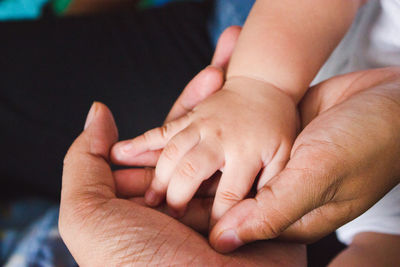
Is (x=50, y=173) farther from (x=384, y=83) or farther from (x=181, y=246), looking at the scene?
(x=384, y=83)

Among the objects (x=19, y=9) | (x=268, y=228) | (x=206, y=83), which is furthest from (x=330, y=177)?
(x=19, y=9)

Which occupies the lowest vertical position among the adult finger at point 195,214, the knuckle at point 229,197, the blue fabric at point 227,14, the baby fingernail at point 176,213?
the adult finger at point 195,214

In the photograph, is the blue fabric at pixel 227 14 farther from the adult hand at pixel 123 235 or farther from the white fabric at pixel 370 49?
the adult hand at pixel 123 235

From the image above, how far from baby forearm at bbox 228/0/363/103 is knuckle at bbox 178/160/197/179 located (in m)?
0.24

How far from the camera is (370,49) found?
2.75 feet

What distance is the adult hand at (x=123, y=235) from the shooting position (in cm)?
45

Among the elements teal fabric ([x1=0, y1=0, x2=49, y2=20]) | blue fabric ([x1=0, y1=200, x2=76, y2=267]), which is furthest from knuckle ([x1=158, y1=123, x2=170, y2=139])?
teal fabric ([x1=0, y1=0, x2=49, y2=20])

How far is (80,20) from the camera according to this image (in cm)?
124

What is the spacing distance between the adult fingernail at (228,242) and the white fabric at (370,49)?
0.39 metres

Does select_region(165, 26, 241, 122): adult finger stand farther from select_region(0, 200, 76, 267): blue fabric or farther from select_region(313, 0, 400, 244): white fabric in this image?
select_region(0, 200, 76, 267): blue fabric

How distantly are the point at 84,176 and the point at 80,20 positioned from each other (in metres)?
0.88

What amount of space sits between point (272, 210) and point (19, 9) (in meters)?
1.53

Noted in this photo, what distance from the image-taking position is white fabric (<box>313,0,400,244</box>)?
71 cm

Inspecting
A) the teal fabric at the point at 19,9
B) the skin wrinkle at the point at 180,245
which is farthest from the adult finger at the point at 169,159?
the teal fabric at the point at 19,9
